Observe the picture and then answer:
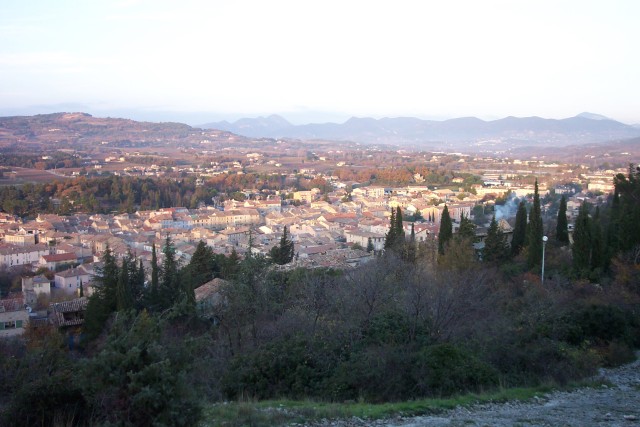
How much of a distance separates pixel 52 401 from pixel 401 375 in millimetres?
3793

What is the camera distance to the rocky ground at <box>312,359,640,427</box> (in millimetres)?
5293

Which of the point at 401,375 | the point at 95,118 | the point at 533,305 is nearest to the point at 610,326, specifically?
the point at 533,305

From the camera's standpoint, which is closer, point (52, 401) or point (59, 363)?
point (52, 401)

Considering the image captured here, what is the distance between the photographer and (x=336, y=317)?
9.20m

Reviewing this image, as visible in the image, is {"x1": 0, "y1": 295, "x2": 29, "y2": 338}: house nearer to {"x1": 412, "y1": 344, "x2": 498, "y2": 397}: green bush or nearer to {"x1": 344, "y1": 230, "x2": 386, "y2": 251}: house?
{"x1": 412, "y1": 344, "x2": 498, "y2": 397}: green bush

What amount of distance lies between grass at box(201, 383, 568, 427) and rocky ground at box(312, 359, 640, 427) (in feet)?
0.37

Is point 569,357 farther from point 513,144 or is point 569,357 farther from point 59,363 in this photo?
point 513,144

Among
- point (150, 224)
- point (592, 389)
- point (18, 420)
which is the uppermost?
point (18, 420)

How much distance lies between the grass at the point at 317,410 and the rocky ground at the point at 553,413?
113 millimetres

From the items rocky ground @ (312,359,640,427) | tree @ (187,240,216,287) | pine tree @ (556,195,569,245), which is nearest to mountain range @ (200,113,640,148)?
pine tree @ (556,195,569,245)

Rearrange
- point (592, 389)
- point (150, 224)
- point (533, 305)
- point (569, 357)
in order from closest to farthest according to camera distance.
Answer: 1. point (592, 389)
2. point (569, 357)
3. point (533, 305)
4. point (150, 224)

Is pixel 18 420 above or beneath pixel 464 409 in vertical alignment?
above

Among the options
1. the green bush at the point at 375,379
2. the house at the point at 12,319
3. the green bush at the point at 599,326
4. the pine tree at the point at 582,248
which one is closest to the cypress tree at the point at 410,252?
the pine tree at the point at 582,248

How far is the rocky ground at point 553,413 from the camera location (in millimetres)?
5293
